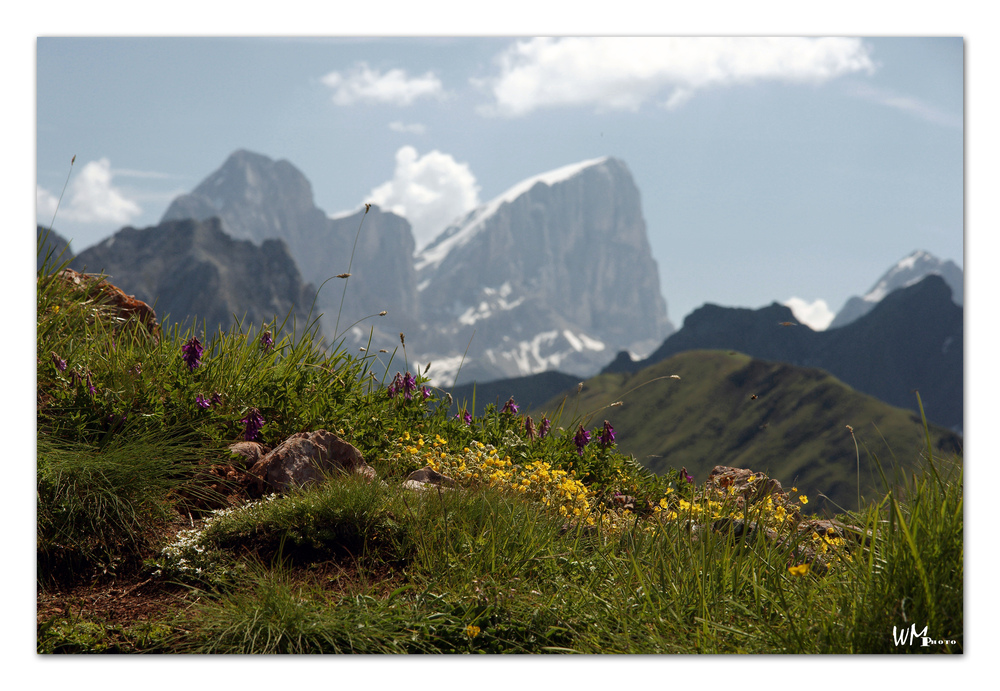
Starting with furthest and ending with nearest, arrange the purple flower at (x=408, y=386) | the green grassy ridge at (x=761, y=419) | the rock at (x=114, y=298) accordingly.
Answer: the green grassy ridge at (x=761, y=419) < the rock at (x=114, y=298) < the purple flower at (x=408, y=386)

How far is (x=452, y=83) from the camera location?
5.24 metres

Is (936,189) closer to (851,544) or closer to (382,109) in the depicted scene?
(851,544)

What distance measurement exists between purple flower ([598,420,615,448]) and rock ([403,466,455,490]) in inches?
67.1

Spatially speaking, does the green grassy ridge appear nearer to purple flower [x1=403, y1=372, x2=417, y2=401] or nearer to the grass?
purple flower [x1=403, y1=372, x2=417, y2=401]

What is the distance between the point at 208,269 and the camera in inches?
5778

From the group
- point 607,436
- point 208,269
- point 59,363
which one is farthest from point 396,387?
point 208,269

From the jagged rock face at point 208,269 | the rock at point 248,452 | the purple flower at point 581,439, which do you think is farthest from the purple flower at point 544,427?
the jagged rock face at point 208,269

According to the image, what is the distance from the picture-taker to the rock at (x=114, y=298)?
5.97m

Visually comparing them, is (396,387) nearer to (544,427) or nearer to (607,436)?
(544,427)

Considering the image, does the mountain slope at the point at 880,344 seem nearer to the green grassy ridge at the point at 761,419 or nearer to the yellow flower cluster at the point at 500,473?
the green grassy ridge at the point at 761,419

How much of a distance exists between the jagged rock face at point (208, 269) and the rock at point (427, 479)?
11823cm

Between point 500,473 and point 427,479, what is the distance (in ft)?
1.71

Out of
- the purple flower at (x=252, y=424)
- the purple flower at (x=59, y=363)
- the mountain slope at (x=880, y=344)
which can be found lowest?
the purple flower at (x=252, y=424)

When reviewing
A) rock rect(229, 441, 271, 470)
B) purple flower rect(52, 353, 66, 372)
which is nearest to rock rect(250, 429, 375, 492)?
rock rect(229, 441, 271, 470)
